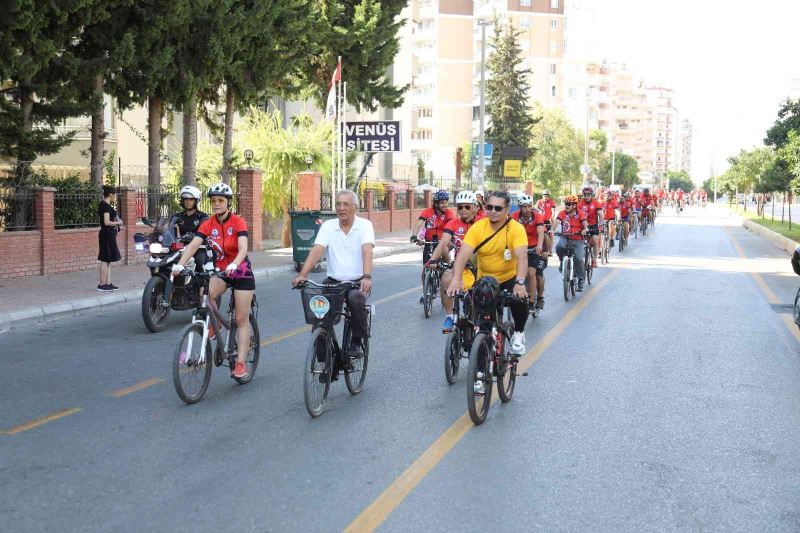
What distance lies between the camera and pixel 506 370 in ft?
26.2

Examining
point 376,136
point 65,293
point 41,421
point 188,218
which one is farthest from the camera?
point 376,136

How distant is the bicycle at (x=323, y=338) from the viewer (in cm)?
737

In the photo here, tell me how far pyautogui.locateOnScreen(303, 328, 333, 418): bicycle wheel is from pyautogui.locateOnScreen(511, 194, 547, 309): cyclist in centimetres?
598

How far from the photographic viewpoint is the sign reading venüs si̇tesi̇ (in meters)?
31.3

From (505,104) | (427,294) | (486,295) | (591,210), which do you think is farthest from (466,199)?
(505,104)

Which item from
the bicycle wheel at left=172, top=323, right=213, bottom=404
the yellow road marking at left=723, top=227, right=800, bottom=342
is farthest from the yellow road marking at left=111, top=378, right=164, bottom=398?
the yellow road marking at left=723, top=227, right=800, bottom=342

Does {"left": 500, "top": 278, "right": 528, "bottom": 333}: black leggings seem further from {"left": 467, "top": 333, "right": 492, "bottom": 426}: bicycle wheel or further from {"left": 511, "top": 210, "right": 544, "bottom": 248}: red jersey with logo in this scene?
{"left": 511, "top": 210, "right": 544, "bottom": 248}: red jersey with logo

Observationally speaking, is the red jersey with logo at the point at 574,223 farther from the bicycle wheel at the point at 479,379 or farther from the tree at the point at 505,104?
the tree at the point at 505,104

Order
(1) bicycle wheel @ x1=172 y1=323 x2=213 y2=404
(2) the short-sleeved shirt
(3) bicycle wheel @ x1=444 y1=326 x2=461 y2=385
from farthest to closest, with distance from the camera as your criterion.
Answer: (2) the short-sleeved shirt → (3) bicycle wheel @ x1=444 y1=326 x2=461 y2=385 → (1) bicycle wheel @ x1=172 y1=323 x2=213 y2=404

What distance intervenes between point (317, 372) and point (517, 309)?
5.75ft

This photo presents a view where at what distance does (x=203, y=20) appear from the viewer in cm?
2183

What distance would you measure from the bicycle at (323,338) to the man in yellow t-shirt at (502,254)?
0.92 m

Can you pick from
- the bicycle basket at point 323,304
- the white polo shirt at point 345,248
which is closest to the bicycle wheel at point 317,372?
the bicycle basket at point 323,304

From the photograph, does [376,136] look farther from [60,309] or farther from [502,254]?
[502,254]
